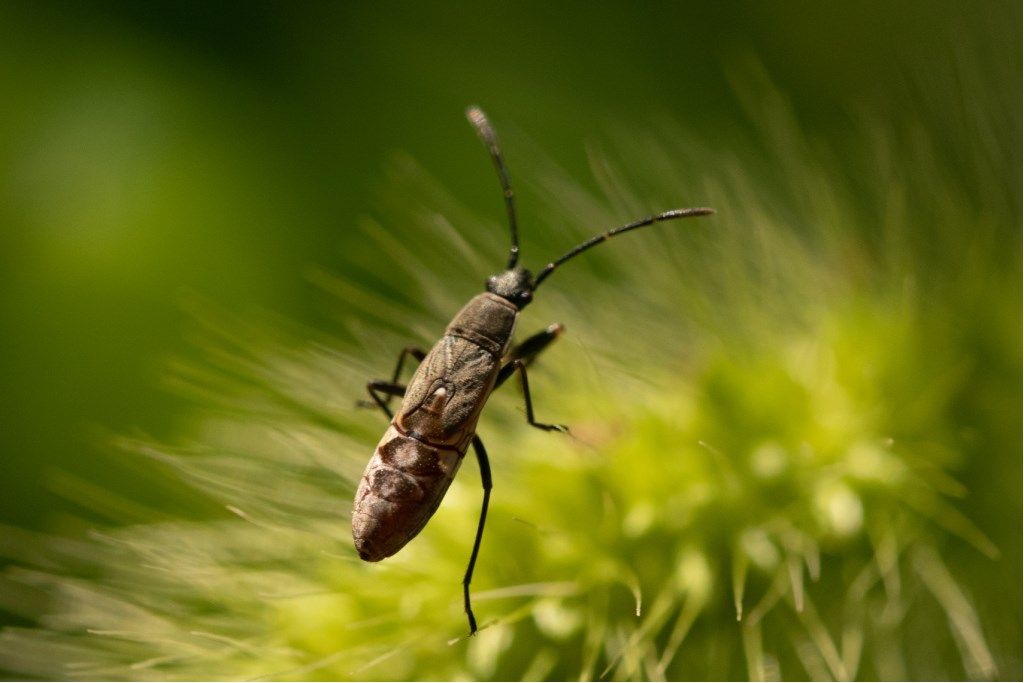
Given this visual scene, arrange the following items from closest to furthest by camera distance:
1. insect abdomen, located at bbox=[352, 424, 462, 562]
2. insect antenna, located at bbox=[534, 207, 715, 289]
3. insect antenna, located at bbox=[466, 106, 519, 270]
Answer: insect abdomen, located at bbox=[352, 424, 462, 562]
insect antenna, located at bbox=[534, 207, 715, 289]
insect antenna, located at bbox=[466, 106, 519, 270]

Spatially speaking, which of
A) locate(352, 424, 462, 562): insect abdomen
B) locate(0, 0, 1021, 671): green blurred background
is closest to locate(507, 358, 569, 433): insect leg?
locate(352, 424, 462, 562): insect abdomen

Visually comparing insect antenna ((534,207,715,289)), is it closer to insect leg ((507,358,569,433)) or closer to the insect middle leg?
insect leg ((507,358,569,433))

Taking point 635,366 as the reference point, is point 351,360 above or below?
above

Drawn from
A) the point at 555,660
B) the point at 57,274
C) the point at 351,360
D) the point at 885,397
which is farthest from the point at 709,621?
the point at 57,274

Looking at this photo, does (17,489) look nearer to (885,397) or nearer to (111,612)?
(111,612)

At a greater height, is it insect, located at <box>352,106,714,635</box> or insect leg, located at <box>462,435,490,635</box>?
insect, located at <box>352,106,714,635</box>

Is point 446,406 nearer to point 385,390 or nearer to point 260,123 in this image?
point 385,390

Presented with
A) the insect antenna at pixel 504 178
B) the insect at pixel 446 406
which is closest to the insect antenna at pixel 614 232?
the insect at pixel 446 406
